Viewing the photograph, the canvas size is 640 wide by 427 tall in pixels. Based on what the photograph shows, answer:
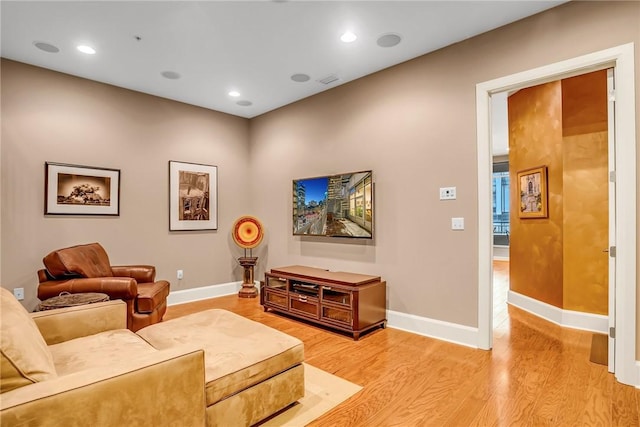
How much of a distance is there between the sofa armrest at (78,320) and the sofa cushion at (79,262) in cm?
122

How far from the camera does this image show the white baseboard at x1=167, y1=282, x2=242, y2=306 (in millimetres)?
4684

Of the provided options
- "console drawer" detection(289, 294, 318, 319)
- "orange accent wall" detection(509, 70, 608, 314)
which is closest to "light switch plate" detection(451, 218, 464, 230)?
"orange accent wall" detection(509, 70, 608, 314)

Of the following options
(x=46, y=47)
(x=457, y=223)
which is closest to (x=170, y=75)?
(x=46, y=47)

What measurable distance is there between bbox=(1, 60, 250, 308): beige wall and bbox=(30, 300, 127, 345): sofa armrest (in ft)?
7.00

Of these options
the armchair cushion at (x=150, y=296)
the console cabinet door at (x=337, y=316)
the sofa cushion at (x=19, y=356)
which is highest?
the sofa cushion at (x=19, y=356)

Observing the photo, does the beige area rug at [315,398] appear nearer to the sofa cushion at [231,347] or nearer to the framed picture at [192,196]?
the sofa cushion at [231,347]

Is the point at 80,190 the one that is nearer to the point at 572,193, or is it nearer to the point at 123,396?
the point at 123,396

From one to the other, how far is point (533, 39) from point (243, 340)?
3267mm

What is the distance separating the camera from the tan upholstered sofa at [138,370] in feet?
3.88

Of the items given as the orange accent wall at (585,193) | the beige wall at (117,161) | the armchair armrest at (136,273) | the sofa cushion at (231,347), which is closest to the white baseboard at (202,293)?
the beige wall at (117,161)

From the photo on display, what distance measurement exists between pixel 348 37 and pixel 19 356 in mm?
3185

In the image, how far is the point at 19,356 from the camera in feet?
4.02

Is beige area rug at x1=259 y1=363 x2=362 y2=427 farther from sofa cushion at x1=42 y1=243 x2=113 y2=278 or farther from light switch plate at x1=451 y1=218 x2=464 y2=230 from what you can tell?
sofa cushion at x1=42 y1=243 x2=113 y2=278

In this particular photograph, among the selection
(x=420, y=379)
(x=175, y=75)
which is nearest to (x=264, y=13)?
(x=175, y=75)
